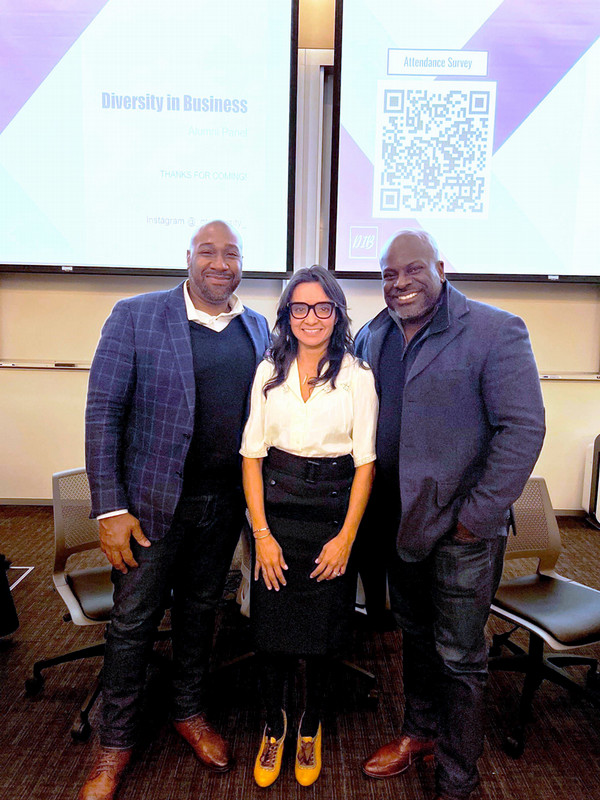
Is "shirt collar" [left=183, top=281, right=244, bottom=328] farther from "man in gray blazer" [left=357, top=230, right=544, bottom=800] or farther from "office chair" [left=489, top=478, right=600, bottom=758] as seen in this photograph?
"office chair" [left=489, top=478, right=600, bottom=758]

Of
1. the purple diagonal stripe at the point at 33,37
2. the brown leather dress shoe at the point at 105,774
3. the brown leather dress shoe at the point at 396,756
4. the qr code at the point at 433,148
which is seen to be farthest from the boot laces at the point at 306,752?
the purple diagonal stripe at the point at 33,37

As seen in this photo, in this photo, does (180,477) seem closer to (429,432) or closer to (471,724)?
(429,432)

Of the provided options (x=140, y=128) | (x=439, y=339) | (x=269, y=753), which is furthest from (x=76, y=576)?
(x=140, y=128)

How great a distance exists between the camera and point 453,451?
156 centimetres

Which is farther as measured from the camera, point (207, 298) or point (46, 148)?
point (46, 148)

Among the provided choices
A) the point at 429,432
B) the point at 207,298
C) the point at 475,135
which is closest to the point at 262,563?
the point at 429,432

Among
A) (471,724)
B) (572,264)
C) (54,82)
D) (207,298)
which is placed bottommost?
(471,724)

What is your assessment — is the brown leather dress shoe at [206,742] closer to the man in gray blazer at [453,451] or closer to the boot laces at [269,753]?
the boot laces at [269,753]

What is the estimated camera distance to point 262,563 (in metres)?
1.71

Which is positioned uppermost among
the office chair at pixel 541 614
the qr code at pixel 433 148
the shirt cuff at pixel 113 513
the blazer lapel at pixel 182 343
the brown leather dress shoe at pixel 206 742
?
the qr code at pixel 433 148

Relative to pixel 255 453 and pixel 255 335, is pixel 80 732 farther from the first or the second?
pixel 255 335

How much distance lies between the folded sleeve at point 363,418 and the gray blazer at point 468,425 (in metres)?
0.10

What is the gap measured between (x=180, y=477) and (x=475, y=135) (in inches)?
121

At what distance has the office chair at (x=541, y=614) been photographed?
1915 mm
